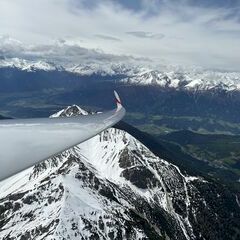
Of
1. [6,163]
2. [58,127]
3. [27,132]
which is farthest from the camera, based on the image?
[58,127]

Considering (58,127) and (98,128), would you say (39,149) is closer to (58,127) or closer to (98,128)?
(58,127)

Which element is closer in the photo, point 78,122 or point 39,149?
point 39,149

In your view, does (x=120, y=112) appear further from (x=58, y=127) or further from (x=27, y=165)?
(x=27, y=165)

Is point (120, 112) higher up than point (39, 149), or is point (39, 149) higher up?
point (39, 149)

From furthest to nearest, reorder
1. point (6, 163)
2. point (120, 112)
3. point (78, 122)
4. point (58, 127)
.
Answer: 1. point (120, 112)
2. point (78, 122)
3. point (58, 127)
4. point (6, 163)

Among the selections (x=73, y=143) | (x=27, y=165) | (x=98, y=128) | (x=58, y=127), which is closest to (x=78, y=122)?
(x=98, y=128)

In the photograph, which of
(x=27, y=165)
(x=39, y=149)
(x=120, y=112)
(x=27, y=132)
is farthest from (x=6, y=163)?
(x=120, y=112)
